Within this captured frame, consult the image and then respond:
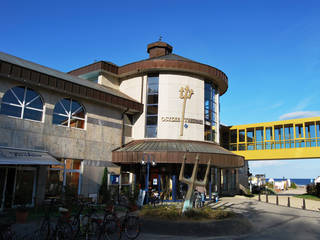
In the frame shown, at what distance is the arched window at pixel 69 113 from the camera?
59.0 ft

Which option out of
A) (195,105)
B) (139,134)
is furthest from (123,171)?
(195,105)

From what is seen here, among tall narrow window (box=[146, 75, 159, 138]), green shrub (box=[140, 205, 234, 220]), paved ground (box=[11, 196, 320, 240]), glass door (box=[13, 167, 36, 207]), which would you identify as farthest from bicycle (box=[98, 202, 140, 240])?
tall narrow window (box=[146, 75, 159, 138])

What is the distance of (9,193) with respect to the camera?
49.0 ft

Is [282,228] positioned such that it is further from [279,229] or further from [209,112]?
[209,112]

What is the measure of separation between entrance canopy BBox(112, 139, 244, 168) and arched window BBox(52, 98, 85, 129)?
12.2ft

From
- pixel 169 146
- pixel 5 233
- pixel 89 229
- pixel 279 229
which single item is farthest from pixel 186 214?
pixel 169 146

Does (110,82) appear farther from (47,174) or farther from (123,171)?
(47,174)

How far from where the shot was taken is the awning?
41.8 ft

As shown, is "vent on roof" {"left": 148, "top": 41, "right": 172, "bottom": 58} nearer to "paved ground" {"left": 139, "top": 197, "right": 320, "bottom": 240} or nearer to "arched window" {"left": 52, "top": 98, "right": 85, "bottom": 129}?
"arched window" {"left": 52, "top": 98, "right": 85, "bottom": 129}

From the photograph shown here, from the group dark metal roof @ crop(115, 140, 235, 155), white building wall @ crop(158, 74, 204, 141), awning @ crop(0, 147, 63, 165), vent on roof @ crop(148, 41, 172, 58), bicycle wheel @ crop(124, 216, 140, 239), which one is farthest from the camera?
vent on roof @ crop(148, 41, 172, 58)

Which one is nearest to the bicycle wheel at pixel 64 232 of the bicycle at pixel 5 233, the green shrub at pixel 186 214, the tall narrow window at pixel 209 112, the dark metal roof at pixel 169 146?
the bicycle at pixel 5 233

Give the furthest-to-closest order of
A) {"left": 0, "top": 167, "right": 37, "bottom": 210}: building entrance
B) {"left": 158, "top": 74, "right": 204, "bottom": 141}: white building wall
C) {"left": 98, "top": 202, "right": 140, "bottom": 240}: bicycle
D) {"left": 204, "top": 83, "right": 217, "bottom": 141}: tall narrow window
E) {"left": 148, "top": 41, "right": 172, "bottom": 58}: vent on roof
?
{"left": 148, "top": 41, "right": 172, "bottom": 58}: vent on roof → {"left": 204, "top": 83, "right": 217, "bottom": 141}: tall narrow window → {"left": 158, "top": 74, "right": 204, "bottom": 141}: white building wall → {"left": 0, "top": 167, "right": 37, "bottom": 210}: building entrance → {"left": 98, "top": 202, "right": 140, "bottom": 240}: bicycle

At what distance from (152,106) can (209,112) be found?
5429 mm

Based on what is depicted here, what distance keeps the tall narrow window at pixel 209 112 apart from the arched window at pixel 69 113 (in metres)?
11.0
